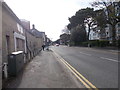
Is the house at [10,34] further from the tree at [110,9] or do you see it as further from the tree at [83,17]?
the tree at [83,17]

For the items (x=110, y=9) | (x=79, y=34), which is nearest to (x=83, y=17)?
(x=79, y=34)

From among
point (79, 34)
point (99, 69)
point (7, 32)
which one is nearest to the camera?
point (99, 69)

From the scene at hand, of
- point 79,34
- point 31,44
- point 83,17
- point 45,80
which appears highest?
point 83,17

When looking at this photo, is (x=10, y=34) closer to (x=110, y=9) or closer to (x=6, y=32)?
(x=6, y=32)

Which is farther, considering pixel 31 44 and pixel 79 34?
pixel 79 34

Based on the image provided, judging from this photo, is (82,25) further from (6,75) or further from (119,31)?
Answer: (6,75)

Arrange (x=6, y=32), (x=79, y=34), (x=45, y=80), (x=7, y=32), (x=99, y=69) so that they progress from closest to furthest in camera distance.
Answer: (x=45, y=80), (x=99, y=69), (x=6, y=32), (x=7, y=32), (x=79, y=34)

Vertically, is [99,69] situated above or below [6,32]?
below

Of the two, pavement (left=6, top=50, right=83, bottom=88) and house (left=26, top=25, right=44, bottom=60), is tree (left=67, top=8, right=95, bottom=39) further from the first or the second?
pavement (left=6, top=50, right=83, bottom=88)

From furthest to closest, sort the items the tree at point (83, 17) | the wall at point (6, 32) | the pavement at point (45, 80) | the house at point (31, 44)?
the tree at point (83, 17)
the house at point (31, 44)
the wall at point (6, 32)
the pavement at point (45, 80)

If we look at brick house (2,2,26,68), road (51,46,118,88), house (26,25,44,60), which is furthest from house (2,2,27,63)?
road (51,46,118,88)

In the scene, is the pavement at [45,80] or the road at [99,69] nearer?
the pavement at [45,80]

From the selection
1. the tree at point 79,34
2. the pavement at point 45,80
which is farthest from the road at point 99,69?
the tree at point 79,34

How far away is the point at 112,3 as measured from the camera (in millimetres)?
32594
